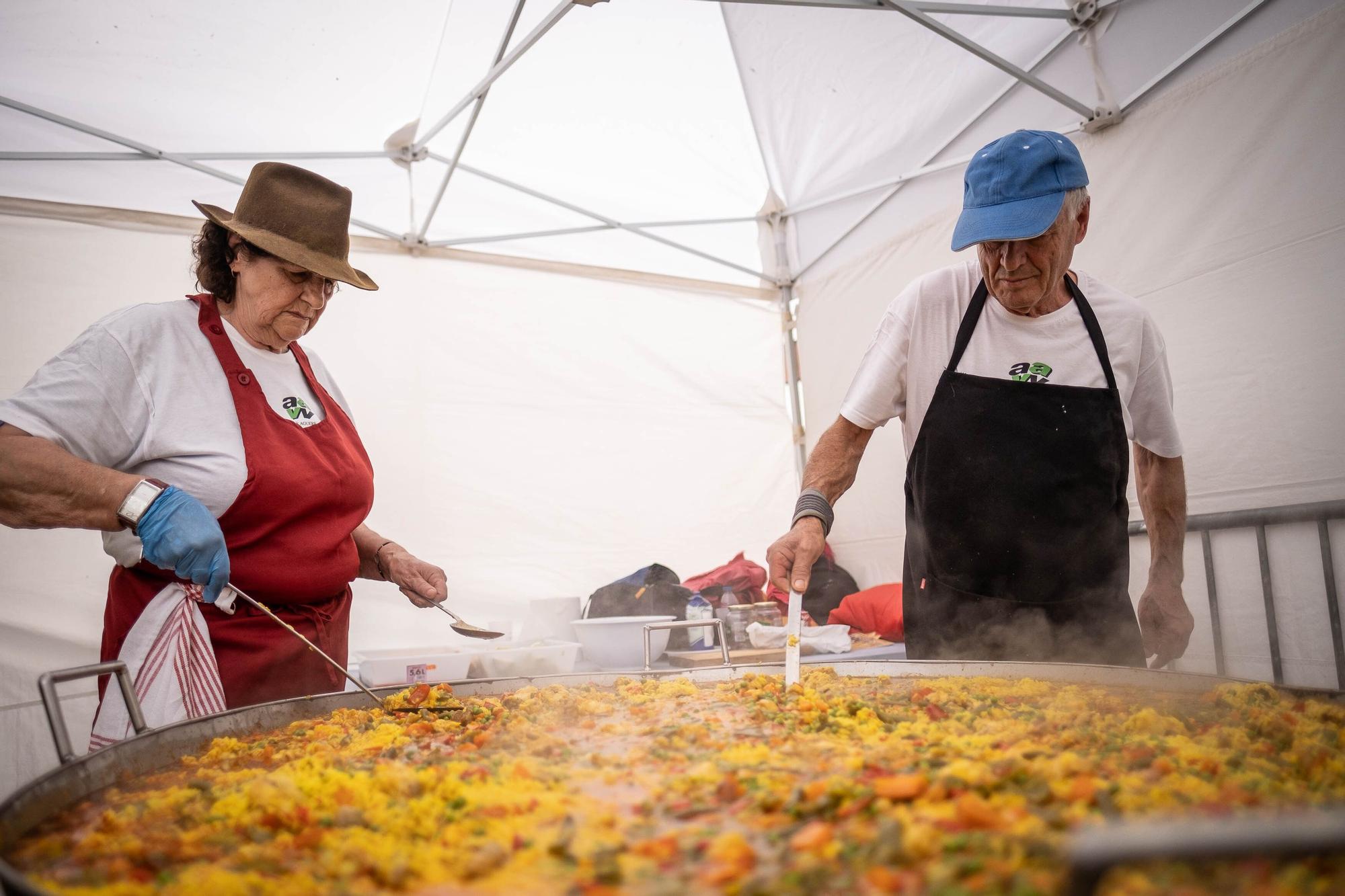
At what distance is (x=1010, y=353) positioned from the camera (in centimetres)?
251

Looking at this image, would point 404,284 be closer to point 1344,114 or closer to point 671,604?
point 671,604

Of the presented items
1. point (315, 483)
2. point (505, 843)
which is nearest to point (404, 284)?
point (315, 483)

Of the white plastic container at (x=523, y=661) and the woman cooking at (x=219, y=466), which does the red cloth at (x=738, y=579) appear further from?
the woman cooking at (x=219, y=466)

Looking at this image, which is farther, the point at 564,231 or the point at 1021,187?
the point at 564,231

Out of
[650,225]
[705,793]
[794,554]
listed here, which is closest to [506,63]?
[650,225]

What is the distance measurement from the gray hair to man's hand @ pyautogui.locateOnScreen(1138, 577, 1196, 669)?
114 centimetres

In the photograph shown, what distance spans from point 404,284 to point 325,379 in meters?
2.77

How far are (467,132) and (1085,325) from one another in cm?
352

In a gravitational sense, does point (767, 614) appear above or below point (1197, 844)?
above

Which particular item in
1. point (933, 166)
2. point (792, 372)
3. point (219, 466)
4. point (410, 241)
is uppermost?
point (933, 166)

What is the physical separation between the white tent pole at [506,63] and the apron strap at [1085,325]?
7.48 feet

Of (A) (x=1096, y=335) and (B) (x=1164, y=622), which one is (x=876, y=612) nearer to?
(B) (x=1164, y=622)

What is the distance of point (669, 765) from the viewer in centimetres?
148

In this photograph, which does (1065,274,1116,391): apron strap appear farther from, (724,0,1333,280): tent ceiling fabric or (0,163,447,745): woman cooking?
(0,163,447,745): woman cooking
